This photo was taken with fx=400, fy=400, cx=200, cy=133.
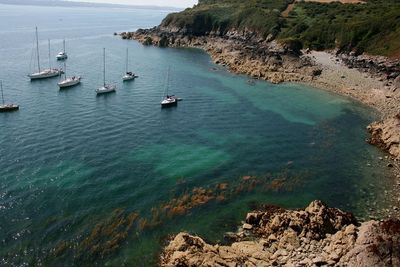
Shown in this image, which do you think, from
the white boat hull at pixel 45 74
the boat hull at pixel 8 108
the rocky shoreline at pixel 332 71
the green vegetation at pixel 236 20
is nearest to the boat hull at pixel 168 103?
the boat hull at pixel 8 108

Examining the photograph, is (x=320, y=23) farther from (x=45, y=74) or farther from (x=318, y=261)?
(x=318, y=261)

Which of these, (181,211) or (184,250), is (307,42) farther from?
→ (184,250)

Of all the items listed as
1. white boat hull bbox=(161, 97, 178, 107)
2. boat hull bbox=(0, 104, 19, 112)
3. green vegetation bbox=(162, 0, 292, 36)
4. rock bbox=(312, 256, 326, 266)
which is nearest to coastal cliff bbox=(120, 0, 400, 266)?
rock bbox=(312, 256, 326, 266)

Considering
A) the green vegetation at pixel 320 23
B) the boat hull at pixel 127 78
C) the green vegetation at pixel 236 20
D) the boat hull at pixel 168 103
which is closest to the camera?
the boat hull at pixel 168 103

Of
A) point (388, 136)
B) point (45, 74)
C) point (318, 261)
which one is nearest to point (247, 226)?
point (318, 261)

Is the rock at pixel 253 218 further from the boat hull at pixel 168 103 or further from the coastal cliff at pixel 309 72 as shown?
the boat hull at pixel 168 103

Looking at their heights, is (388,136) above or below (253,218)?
above

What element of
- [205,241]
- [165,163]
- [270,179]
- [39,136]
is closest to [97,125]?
[39,136]
